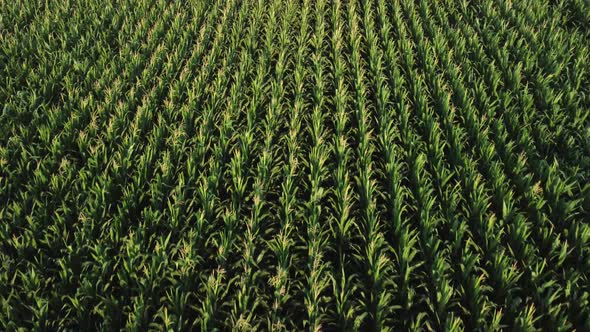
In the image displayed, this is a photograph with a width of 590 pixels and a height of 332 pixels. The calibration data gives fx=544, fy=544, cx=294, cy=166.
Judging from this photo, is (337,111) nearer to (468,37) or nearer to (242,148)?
(242,148)

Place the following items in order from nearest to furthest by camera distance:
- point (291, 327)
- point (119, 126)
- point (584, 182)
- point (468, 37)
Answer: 1. point (291, 327)
2. point (584, 182)
3. point (119, 126)
4. point (468, 37)

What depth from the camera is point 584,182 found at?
3285 millimetres

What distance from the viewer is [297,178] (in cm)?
338

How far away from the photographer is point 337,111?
3.96 m

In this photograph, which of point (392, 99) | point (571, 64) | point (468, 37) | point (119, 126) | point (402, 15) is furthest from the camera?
point (402, 15)

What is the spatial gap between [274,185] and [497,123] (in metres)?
1.58

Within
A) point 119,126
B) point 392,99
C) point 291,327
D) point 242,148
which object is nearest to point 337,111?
point 392,99

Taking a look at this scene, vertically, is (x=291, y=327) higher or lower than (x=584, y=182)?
lower

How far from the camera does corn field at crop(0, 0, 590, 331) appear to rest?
2607mm

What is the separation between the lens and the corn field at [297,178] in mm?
2607

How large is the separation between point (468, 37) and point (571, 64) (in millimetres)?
929

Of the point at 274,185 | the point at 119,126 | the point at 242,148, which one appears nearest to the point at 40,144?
the point at 119,126

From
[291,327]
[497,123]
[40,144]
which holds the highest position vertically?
[497,123]

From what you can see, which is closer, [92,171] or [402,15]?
[92,171]
